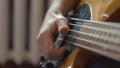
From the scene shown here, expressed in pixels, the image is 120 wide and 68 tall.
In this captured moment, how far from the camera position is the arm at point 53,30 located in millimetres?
814

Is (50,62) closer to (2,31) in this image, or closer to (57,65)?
(57,65)

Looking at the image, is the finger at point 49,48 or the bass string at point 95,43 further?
the finger at point 49,48

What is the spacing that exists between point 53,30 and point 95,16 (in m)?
0.19

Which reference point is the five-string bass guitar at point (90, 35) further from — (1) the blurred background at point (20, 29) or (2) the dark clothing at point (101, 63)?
(1) the blurred background at point (20, 29)

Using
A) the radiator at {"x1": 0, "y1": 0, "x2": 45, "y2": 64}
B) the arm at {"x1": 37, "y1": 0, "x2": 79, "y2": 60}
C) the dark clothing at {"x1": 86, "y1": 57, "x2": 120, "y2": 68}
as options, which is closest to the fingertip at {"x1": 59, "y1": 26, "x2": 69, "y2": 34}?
the arm at {"x1": 37, "y1": 0, "x2": 79, "y2": 60}

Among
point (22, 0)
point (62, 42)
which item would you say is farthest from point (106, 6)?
point (22, 0)

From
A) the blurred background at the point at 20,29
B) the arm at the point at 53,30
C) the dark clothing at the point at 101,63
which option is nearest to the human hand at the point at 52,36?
the arm at the point at 53,30

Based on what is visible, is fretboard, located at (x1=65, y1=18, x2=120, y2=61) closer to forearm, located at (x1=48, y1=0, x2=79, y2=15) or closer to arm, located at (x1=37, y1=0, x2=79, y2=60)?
arm, located at (x1=37, y1=0, x2=79, y2=60)

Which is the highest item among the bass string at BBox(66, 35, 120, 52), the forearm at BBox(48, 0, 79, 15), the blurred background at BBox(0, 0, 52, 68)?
the forearm at BBox(48, 0, 79, 15)

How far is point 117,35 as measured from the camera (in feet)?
1.67

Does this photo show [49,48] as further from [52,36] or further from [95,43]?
[95,43]

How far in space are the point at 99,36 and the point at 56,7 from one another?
40 centimetres

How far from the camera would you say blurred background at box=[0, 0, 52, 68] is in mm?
1878

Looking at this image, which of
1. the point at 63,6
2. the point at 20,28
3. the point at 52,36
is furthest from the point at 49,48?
the point at 20,28
